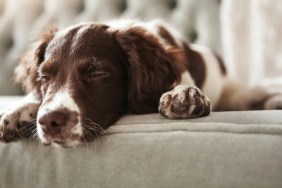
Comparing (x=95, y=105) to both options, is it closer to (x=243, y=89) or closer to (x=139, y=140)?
(x=139, y=140)

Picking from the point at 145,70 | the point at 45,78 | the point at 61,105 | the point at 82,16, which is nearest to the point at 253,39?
the point at 145,70

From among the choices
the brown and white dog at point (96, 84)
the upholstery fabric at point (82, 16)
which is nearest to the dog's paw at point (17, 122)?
the brown and white dog at point (96, 84)

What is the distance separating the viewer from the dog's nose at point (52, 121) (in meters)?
1.23

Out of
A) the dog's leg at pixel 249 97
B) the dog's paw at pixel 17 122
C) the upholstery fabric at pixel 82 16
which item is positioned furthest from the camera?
the upholstery fabric at pixel 82 16

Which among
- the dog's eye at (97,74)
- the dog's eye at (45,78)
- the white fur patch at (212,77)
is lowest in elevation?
the white fur patch at (212,77)

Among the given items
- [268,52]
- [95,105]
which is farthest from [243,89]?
[95,105]

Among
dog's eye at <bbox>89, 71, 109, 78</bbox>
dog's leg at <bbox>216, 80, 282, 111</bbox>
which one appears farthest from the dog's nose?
dog's leg at <bbox>216, 80, 282, 111</bbox>

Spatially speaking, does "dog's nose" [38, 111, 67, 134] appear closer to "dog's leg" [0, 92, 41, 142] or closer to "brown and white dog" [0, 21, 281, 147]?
"brown and white dog" [0, 21, 281, 147]

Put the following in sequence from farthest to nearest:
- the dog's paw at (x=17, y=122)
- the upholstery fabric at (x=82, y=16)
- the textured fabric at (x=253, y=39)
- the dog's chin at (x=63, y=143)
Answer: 1. the upholstery fabric at (x=82, y=16)
2. the textured fabric at (x=253, y=39)
3. the dog's paw at (x=17, y=122)
4. the dog's chin at (x=63, y=143)

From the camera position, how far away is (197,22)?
2471mm

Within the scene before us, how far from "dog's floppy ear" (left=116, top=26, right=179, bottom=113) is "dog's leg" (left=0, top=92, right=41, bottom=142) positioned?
325mm

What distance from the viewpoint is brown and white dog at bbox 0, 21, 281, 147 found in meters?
1.25

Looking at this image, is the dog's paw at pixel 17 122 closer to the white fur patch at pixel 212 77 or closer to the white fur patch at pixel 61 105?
the white fur patch at pixel 61 105

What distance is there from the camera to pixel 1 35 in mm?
2961
